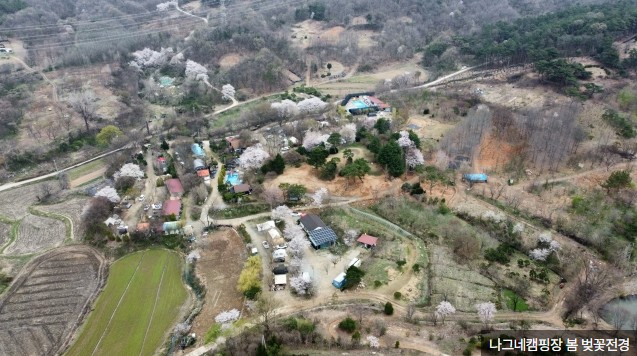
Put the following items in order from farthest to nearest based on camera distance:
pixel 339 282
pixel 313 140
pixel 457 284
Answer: pixel 313 140, pixel 457 284, pixel 339 282

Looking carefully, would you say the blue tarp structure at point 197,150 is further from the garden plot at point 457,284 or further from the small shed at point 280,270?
the garden plot at point 457,284

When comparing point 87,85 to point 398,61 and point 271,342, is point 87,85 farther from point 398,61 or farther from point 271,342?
point 271,342

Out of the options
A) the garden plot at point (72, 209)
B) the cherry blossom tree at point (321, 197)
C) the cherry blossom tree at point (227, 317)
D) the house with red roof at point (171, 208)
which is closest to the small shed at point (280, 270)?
the cherry blossom tree at point (227, 317)

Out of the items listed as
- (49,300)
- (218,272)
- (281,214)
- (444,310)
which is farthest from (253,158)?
(444,310)

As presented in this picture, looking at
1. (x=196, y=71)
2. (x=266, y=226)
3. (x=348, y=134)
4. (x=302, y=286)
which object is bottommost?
(x=266, y=226)

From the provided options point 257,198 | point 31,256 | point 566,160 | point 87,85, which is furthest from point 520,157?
point 87,85

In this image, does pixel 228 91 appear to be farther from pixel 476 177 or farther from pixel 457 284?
pixel 457 284

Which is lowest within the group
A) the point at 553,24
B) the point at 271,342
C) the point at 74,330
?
the point at 74,330
